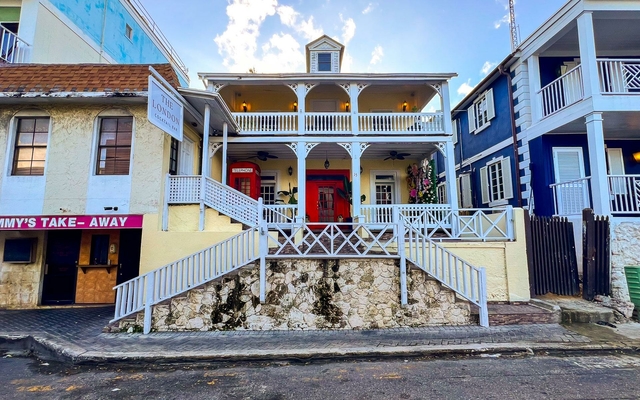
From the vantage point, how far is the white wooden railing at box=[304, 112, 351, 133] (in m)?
11.5

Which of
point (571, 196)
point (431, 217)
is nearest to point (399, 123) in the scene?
point (431, 217)

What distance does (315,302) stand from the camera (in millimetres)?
6219

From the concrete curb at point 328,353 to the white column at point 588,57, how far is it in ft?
21.5

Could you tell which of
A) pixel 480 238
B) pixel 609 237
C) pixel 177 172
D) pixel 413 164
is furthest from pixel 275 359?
pixel 413 164

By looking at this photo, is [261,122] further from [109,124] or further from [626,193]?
[626,193]

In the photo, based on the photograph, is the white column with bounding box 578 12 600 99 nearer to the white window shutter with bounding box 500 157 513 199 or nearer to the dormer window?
the white window shutter with bounding box 500 157 513 199

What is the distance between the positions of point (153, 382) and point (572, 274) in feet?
29.1

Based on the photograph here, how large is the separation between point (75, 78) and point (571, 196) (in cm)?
1407

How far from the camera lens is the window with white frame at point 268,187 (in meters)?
13.1

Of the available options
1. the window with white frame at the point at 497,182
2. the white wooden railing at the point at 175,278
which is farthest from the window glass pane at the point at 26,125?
the window with white frame at the point at 497,182

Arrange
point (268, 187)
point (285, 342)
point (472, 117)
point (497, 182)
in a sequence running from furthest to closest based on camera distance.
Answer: point (472, 117), point (268, 187), point (497, 182), point (285, 342)

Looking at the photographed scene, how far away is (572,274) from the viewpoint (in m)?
7.27

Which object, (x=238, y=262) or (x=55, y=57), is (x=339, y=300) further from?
(x=55, y=57)

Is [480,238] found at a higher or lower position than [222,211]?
lower
